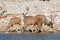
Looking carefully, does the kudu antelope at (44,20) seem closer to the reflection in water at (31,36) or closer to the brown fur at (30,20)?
the brown fur at (30,20)

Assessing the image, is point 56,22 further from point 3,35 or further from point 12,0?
point 12,0

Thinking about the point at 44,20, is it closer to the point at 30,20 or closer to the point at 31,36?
the point at 30,20

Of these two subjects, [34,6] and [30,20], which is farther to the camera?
[34,6]

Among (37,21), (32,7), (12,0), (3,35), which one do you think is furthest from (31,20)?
(12,0)

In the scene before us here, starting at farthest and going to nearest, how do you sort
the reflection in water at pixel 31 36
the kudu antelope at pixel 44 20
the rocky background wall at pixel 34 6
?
the rocky background wall at pixel 34 6 → the kudu antelope at pixel 44 20 → the reflection in water at pixel 31 36

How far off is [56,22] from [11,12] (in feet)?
11.3

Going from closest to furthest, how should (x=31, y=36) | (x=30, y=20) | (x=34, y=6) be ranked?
(x=31, y=36) → (x=30, y=20) → (x=34, y=6)

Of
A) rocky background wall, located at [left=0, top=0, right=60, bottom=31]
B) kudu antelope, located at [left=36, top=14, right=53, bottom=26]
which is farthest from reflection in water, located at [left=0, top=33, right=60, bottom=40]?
rocky background wall, located at [left=0, top=0, right=60, bottom=31]

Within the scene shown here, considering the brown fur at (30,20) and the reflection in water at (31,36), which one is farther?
the brown fur at (30,20)

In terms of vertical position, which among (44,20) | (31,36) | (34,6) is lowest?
(31,36)

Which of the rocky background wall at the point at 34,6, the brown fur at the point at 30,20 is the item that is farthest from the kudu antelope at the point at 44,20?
the rocky background wall at the point at 34,6

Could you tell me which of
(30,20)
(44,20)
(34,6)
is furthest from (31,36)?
(34,6)

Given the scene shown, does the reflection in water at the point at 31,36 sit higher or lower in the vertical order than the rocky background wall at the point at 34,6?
lower

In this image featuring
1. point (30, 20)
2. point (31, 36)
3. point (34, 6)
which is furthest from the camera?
point (34, 6)
